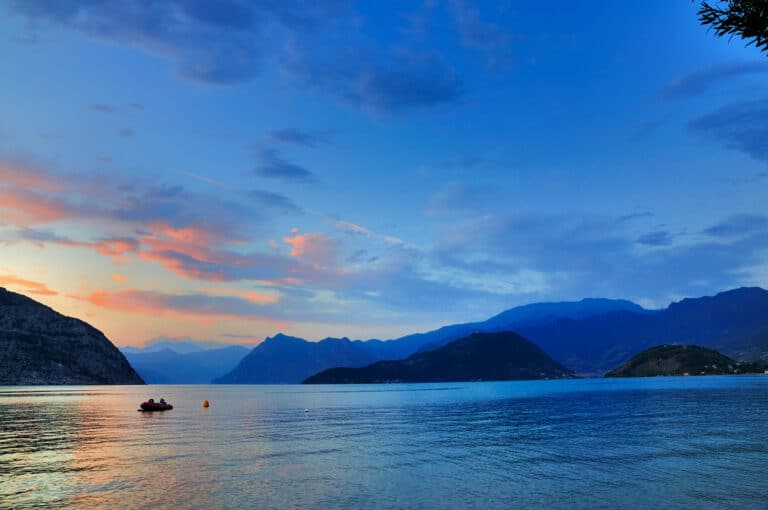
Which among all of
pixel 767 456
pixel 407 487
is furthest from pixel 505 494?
pixel 767 456

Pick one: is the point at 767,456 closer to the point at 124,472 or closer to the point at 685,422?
the point at 685,422

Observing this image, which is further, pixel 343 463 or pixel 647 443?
pixel 647 443

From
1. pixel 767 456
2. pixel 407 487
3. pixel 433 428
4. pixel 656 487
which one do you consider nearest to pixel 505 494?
pixel 407 487

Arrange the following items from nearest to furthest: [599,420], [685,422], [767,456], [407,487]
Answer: [407,487] < [767,456] < [685,422] < [599,420]

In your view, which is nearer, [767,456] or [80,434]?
[767,456]

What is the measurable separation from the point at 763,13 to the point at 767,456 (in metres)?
50.5

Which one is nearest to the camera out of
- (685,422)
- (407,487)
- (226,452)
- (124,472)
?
(407,487)

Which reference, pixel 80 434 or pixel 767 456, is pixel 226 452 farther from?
pixel 767 456

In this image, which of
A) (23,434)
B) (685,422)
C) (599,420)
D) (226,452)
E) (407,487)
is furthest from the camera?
(599,420)

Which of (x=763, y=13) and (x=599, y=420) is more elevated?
(x=763, y=13)

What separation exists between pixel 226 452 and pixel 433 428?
40.9 meters

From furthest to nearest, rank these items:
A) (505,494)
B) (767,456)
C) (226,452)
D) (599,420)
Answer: (599,420)
(226,452)
(767,456)
(505,494)

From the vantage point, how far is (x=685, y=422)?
310 feet

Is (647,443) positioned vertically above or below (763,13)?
below
